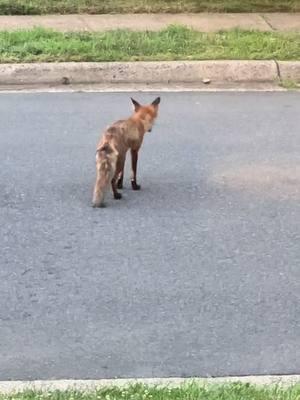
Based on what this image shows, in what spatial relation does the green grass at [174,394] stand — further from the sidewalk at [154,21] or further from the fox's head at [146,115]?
the sidewalk at [154,21]

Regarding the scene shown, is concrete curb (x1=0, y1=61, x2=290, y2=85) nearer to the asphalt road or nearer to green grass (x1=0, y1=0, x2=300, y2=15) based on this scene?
the asphalt road

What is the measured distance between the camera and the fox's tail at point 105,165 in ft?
21.2

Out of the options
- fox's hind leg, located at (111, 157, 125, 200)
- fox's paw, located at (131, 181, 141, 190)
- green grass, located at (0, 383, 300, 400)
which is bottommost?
fox's paw, located at (131, 181, 141, 190)

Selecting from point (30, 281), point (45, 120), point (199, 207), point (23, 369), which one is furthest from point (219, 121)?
point (23, 369)

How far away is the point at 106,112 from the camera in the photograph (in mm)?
8805

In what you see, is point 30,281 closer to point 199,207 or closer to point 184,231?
point 184,231

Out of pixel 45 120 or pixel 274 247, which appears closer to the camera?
pixel 274 247

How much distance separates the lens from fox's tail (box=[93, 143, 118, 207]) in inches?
255

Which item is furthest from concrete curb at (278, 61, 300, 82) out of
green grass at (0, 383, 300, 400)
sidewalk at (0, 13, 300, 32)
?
green grass at (0, 383, 300, 400)

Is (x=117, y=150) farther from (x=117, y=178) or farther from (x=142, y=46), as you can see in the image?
(x=142, y=46)

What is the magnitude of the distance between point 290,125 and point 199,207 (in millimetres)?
2221

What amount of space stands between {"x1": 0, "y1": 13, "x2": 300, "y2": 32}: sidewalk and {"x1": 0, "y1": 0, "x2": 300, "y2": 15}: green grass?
169 millimetres

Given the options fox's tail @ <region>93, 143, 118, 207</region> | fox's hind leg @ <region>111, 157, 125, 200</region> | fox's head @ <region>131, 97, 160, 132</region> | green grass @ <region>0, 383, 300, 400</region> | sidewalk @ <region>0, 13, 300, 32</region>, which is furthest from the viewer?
sidewalk @ <region>0, 13, 300, 32</region>

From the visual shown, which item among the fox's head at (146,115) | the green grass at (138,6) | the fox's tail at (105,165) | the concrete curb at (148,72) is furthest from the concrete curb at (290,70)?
the fox's tail at (105,165)
